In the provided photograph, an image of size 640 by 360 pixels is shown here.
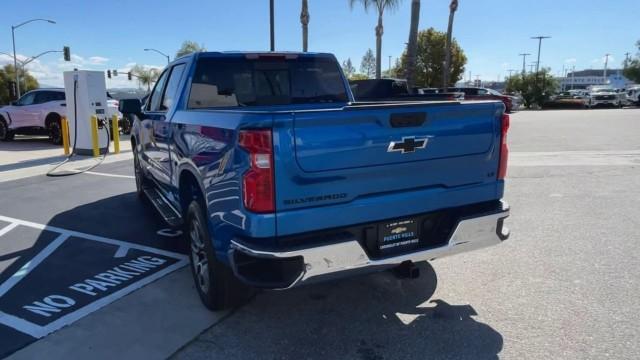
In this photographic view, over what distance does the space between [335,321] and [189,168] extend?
159cm

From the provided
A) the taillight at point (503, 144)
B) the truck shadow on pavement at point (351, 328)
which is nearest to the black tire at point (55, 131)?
the truck shadow on pavement at point (351, 328)

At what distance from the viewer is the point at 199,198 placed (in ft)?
11.9

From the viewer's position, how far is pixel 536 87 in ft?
150

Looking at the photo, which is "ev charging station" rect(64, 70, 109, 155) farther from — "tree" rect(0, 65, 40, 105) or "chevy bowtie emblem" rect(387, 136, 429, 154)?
"tree" rect(0, 65, 40, 105)

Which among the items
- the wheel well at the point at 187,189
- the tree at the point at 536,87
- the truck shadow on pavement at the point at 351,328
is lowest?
A: the truck shadow on pavement at the point at 351,328

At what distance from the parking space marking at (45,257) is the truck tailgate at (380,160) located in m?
1.95

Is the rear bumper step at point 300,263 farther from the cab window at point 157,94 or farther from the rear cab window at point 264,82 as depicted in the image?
the cab window at point 157,94

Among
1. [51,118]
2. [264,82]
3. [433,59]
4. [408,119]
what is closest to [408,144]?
[408,119]

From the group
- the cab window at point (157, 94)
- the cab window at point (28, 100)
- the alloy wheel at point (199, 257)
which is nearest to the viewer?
the alloy wheel at point (199, 257)

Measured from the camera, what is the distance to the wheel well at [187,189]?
12.1 feet

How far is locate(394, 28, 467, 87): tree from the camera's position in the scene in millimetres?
47719

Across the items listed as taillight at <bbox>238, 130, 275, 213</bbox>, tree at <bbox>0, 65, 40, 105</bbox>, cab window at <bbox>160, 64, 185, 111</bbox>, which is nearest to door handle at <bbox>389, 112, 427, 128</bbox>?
taillight at <bbox>238, 130, 275, 213</bbox>

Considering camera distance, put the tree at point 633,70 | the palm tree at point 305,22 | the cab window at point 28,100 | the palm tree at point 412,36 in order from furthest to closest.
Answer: the tree at point 633,70 < the palm tree at point 305,22 < the palm tree at point 412,36 < the cab window at point 28,100

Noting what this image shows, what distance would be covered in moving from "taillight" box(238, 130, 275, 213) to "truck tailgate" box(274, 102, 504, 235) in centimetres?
5
